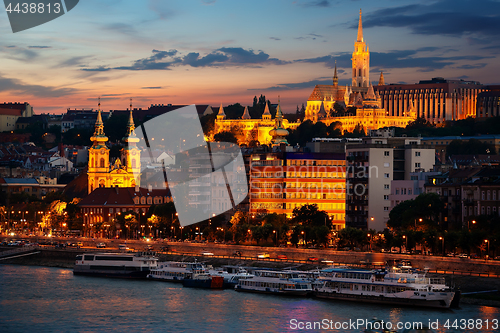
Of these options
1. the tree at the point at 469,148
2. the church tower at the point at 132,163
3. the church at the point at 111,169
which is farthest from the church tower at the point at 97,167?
the tree at the point at 469,148

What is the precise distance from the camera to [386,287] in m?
55.2

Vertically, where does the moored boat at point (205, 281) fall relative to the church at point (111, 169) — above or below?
below

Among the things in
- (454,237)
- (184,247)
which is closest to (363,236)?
(454,237)

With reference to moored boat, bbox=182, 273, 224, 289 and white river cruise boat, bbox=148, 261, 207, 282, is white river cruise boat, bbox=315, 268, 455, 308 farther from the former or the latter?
white river cruise boat, bbox=148, 261, 207, 282

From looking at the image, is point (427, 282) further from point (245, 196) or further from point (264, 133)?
point (264, 133)

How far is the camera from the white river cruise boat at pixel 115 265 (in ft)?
233

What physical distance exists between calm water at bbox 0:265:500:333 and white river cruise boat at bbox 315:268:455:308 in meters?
0.88

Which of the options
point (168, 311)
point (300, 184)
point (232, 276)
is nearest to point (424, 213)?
point (232, 276)

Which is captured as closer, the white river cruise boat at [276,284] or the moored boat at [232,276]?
the white river cruise boat at [276,284]

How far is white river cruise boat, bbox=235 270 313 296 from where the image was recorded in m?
59.2

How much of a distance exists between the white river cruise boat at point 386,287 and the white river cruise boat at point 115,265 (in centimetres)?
1649

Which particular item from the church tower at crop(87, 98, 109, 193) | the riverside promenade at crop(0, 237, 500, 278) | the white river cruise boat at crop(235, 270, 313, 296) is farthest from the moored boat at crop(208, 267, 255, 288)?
the church tower at crop(87, 98, 109, 193)

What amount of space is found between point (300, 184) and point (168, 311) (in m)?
43.7

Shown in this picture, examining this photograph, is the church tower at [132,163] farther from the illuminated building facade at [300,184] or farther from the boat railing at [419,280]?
the boat railing at [419,280]
